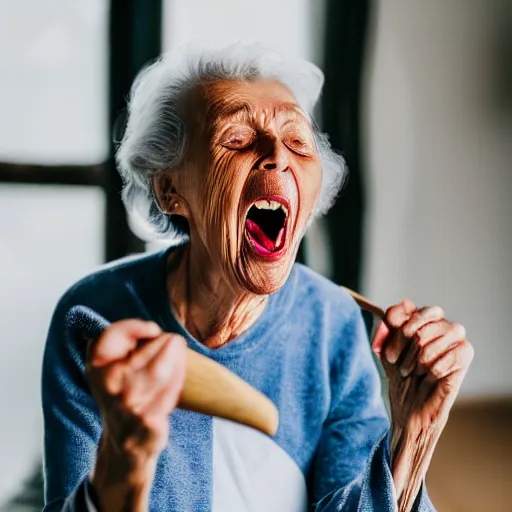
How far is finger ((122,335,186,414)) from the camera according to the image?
2.17ft

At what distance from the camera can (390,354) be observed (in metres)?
0.87

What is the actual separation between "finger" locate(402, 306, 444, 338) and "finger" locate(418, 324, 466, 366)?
0.03 metres

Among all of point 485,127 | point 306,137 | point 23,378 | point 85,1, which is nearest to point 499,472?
point 485,127

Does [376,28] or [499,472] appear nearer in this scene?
[376,28]

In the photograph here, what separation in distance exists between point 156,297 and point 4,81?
0.42m

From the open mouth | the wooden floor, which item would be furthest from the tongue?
the wooden floor

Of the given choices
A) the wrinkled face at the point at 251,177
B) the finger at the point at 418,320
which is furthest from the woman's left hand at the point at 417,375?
the wrinkled face at the point at 251,177

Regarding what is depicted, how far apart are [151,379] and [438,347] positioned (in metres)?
0.40

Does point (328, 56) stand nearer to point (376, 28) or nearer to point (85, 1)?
point (376, 28)

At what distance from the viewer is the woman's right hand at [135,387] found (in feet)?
2.18

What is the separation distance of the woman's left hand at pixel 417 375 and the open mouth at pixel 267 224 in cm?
19

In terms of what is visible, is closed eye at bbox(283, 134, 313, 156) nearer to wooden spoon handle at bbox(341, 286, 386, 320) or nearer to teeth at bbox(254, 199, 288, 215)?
teeth at bbox(254, 199, 288, 215)

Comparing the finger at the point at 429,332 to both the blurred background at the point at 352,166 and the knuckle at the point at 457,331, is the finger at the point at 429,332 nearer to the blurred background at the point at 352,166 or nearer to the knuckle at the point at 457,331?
the knuckle at the point at 457,331

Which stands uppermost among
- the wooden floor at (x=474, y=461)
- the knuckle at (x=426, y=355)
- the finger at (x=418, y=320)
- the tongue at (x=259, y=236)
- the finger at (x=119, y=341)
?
the tongue at (x=259, y=236)
